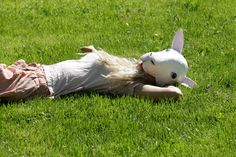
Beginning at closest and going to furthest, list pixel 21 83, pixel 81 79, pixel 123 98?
pixel 21 83 < pixel 123 98 < pixel 81 79

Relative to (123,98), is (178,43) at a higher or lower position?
higher

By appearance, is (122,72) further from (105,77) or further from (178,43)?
(178,43)

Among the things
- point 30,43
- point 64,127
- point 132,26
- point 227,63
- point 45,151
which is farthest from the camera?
point 132,26

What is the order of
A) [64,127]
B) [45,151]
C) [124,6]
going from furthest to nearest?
[124,6] < [64,127] < [45,151]

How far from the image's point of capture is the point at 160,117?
4988mm

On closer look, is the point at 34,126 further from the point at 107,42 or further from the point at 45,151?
the point at 107,42

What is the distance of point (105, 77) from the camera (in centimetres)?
538

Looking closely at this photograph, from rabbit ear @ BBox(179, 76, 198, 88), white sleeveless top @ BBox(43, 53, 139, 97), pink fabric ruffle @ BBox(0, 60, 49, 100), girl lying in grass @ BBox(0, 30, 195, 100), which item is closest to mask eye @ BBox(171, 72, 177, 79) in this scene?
girl lying in grass @ BBox(0, 30, 195, 100)

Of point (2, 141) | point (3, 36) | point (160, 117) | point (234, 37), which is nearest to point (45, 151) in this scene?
point (2, 141)

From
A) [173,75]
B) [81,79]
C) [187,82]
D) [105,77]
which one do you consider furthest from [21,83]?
[187,82]

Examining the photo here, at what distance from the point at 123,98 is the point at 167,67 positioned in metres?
0.47

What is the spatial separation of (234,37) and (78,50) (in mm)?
1949

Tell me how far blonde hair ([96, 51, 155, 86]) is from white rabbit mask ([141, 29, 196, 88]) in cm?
7

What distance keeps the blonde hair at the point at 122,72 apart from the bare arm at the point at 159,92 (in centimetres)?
15
